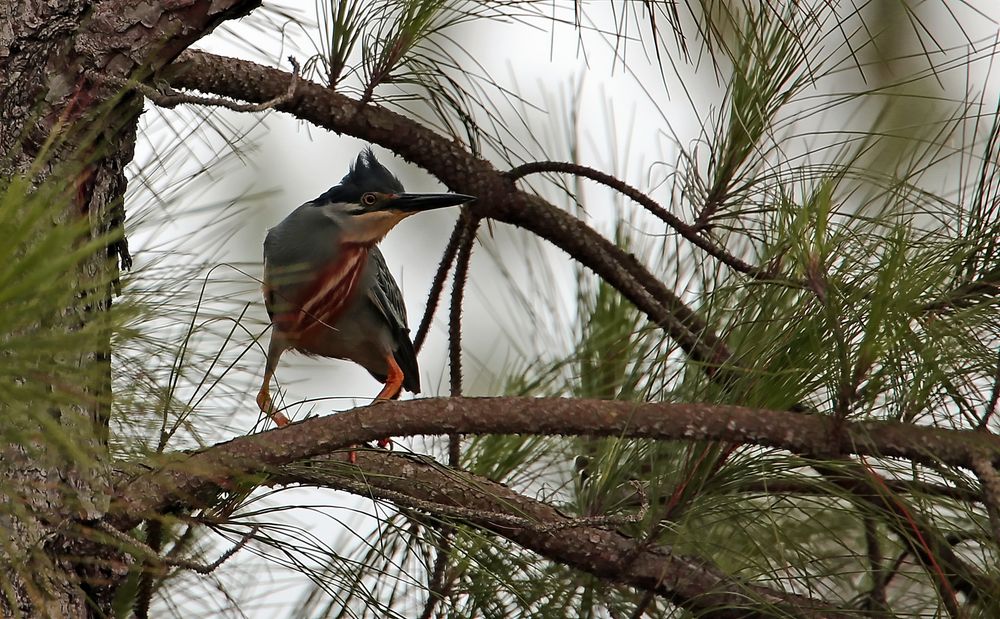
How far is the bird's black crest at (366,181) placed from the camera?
11.3ft

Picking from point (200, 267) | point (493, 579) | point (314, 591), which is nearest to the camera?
point (200, 267)

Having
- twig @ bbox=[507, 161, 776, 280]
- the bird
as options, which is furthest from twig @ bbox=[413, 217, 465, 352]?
the bird

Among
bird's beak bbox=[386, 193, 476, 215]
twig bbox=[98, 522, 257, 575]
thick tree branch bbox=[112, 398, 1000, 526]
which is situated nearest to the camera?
twig bbox=[98, 522, 257, 575]

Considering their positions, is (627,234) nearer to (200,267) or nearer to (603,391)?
(603,391)

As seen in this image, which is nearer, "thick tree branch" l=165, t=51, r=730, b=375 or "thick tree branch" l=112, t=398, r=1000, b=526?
"thick tree branch" l=112, t=398, r=1000, b=526

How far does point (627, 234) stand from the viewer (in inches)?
113

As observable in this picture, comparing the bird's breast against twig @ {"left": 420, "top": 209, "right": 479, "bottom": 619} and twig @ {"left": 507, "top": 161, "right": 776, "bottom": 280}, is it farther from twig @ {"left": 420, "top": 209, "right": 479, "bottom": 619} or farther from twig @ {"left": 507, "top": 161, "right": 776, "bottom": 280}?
twig @ {"left": 507, "top": 161, "right": 776, "bottom": 280}

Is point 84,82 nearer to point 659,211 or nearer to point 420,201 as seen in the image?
point 659,211

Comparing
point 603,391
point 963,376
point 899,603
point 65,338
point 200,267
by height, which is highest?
point 603,391

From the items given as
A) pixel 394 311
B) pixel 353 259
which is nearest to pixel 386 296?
pixel 394 311

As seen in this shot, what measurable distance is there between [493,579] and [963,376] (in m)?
0.77

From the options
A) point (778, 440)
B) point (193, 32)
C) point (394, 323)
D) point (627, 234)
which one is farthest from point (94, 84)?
point (394, 323)

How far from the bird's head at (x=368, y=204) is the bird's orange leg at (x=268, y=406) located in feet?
2.52

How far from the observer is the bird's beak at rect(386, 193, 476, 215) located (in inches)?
114
